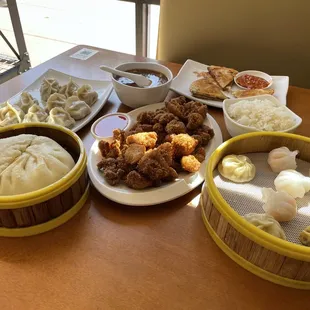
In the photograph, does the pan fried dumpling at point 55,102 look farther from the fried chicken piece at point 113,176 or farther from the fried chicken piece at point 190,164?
the fried chicken piece at point 190,164

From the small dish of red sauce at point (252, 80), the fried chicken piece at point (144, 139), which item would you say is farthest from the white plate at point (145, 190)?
the small dish of red sauce at point (252, 80)

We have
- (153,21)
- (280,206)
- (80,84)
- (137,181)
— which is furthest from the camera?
(153,21)

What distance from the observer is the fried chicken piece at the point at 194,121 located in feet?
3.52

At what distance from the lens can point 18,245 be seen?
772 millimetres

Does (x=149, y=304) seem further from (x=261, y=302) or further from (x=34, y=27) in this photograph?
(x=34, y=27)

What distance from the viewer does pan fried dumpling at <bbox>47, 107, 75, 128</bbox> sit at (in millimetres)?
Answer: 1140

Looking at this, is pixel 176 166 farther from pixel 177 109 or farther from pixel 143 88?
pixel 143 88

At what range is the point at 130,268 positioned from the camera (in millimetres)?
733

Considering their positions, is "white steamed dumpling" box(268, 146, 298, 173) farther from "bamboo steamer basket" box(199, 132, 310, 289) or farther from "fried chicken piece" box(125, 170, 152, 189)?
"fried chicken piece" box(125, 170, 152, 189)

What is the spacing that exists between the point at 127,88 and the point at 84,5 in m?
3.60

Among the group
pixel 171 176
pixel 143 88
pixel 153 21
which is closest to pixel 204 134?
pixel 171 176

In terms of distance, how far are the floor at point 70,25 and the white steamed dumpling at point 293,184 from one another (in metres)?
3.04

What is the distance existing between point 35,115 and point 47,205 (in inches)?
19.7

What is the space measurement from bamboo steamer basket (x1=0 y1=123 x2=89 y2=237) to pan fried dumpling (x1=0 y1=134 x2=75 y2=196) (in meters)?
0.03
